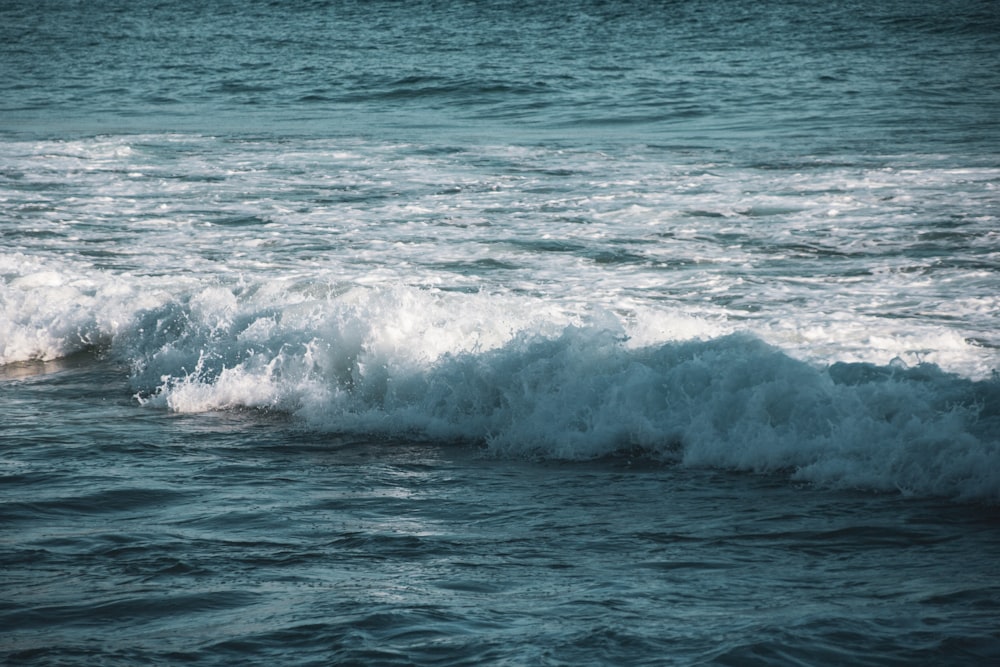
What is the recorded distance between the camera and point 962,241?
13.7m

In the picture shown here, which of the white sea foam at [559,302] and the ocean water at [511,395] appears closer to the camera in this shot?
the ocean water at [511,395]

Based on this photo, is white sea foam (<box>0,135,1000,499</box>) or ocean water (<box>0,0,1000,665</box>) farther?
white sea foam (<box>0,135,1000,499</box>)

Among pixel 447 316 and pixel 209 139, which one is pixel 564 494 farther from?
pixel 209 139

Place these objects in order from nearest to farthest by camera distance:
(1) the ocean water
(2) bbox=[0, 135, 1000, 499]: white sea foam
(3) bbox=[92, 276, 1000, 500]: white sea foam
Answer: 1. (1) the ocean water
2. (3) bbox=[92, 276, 1000, 500]: white sea foam
3. (2) bbox=[0, 135, 1000, 499]: white sea foam

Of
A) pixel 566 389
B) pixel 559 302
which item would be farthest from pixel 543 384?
pixel 559 302

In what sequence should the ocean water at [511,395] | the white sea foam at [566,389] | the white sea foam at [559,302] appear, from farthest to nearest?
the white sea foam at [559,302], the white sea foam at [566,389], the ocean water at [511,395]

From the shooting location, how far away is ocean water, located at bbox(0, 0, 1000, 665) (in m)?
5.40

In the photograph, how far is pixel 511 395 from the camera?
9180 millimetres

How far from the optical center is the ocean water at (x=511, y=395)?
540cm

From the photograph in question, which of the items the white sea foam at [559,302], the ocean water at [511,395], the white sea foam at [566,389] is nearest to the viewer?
the ocean water at [511,395]

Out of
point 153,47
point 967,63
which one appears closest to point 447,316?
point 967,63

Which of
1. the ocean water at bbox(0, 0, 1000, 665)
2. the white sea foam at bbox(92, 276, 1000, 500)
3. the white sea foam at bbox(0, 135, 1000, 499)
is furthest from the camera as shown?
the white sea foam at bbox(0, 135, 1000, 499)

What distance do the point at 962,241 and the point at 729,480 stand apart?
7351mm

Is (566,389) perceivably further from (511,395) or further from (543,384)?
(511,395)
